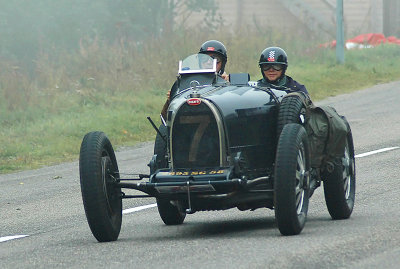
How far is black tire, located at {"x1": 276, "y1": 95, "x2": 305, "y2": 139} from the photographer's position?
9.33 meters

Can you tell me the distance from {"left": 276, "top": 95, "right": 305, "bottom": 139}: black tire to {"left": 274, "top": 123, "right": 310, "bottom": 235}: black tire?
0.42m

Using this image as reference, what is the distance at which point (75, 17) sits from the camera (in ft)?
129

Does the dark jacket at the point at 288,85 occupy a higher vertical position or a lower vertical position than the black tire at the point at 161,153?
higher

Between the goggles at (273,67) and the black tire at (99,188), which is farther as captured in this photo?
the goggles at (273,67)

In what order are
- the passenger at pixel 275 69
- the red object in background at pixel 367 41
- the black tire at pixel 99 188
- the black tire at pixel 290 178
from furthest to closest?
the red object in background at pixel 367 41
the passenger at pixel 275 69
the black tire at pixel 99 188
the black tire at pixel 290 178

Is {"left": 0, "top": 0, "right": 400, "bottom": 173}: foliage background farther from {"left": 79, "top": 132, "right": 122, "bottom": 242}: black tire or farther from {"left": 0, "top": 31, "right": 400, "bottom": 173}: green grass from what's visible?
{"left": 79, "top": 132, "right": 122, "bottom": 242}: black tire

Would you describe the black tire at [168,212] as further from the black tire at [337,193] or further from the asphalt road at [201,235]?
the black tire at [337,193]

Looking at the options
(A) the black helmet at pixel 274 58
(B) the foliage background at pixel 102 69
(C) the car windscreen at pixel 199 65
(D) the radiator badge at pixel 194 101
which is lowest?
(B) the foliage background at pixel 102 69

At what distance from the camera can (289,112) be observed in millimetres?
9344

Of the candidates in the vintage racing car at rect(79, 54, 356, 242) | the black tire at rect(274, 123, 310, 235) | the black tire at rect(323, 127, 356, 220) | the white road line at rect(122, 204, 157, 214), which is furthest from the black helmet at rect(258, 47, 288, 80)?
the white road line at rect(122, 204, 157, 214)

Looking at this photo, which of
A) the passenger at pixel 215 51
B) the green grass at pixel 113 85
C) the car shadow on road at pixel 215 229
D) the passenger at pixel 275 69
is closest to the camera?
the car shadow on road at pixel 215 229

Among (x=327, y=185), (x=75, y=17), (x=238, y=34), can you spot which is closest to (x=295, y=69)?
(x=238, y=34)

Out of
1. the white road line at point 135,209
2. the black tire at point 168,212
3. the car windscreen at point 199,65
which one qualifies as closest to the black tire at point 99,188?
the black tire at point 168,212

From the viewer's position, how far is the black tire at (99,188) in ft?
28.8
